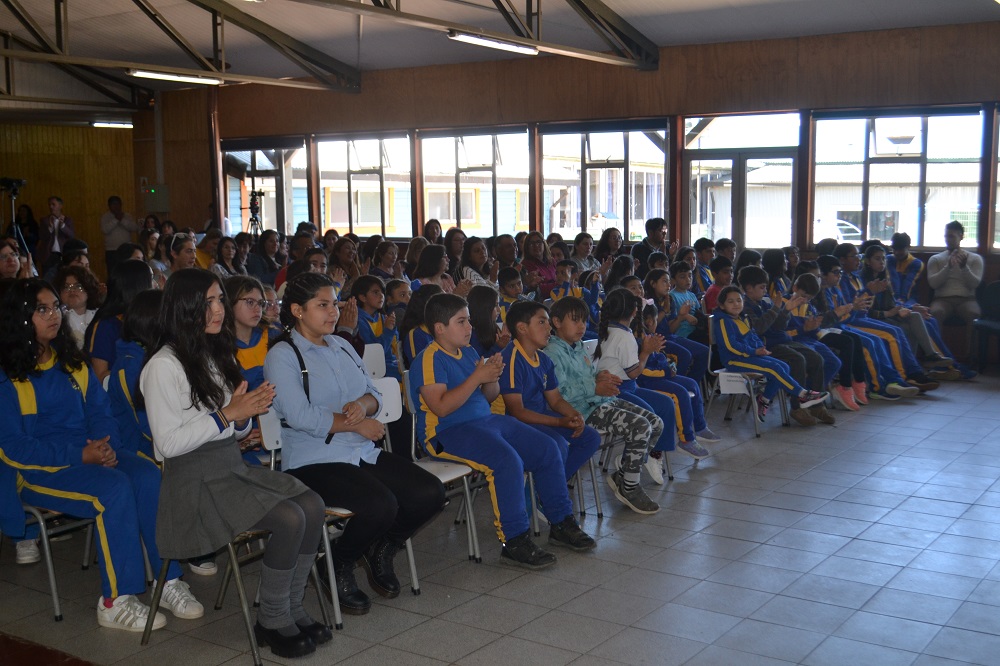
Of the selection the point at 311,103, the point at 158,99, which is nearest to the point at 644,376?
the point at 311,103

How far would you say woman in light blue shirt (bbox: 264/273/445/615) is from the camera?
3.44 meters

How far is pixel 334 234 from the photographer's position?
1045 centimetres

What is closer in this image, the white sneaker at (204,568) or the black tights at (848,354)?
the white sneaker at (204,568)

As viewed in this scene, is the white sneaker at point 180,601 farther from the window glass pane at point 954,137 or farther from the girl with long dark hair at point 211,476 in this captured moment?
the window glass pane at point 954,137

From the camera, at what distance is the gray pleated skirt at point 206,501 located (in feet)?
10.2

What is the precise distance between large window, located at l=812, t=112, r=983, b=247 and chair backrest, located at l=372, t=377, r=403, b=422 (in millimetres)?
7843

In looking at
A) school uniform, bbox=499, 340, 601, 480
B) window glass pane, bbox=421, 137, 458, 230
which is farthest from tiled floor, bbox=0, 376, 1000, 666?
window glass pane, bbox=421, 137, 458, 230

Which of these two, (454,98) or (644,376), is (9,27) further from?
(644,376)

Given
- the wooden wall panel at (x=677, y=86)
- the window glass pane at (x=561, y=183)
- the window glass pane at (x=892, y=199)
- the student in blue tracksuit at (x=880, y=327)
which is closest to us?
the student in blue tracksuit at (x=880, y=327)

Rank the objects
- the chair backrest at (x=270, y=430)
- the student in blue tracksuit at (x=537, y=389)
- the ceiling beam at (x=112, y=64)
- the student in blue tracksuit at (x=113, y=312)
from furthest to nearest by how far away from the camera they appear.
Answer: the ceiling beam at (x=112, y=64) < the student in blue tracksuit at (x=537, y=389) < the student in blue tracksuit at (x=113, y=312) < the chair backrest at (x=270, y=430)

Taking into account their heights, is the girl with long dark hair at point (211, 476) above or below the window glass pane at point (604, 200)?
below

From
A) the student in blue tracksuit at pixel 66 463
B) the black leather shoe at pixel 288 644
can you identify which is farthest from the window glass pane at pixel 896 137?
the black leather shoe at pixel 288 644

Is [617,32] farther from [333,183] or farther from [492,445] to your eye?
[492,445]

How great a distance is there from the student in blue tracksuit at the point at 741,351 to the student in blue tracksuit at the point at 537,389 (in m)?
2.27
